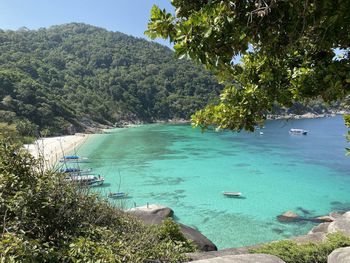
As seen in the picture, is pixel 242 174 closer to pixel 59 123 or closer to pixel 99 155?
pixel 99 155

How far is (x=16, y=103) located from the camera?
63750 millimetres

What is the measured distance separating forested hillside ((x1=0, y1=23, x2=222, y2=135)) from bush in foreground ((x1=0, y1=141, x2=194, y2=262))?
1617 inches

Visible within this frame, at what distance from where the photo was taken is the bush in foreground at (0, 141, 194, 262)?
489cm

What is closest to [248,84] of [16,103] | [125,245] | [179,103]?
[125,245]

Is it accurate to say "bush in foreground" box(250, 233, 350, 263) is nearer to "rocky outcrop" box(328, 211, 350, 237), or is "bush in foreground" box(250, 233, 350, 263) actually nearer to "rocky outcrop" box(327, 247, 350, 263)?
"rocky outcrop" box(327, 247, 350, 263)

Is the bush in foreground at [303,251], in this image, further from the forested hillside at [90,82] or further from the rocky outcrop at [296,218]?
the forested hillside at [90,82]

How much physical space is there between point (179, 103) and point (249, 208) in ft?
351

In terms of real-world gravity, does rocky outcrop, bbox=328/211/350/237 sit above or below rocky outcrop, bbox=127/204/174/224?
above

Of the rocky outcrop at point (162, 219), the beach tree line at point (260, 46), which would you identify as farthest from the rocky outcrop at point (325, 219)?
the beach tree line at point (260, 46)

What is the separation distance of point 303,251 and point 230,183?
22.7 meters

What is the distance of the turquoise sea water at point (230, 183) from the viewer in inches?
786

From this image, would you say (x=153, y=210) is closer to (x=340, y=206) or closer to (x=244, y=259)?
(x=244, y=259)

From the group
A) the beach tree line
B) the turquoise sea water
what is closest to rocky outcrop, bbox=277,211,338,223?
the turquoise sea water

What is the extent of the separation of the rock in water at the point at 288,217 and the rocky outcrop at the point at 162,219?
7.69m
